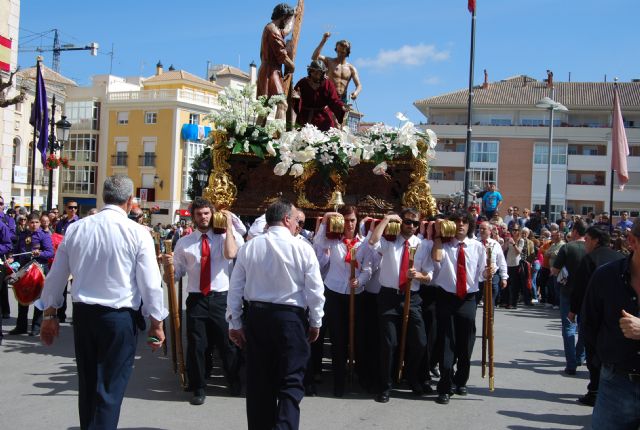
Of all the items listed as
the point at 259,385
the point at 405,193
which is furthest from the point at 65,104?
the point at 259,385

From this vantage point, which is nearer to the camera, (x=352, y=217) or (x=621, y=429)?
(x=621, y=429)

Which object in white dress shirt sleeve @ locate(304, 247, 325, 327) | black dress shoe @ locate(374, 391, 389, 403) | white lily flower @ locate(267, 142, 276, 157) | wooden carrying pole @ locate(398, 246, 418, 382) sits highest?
white lily flower @ locate(267, 142, 276, 157)

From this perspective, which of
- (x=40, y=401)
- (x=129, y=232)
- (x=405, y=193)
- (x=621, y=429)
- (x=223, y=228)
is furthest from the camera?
(x=405, y=193)

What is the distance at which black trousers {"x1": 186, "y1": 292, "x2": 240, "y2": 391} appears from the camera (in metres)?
7.81

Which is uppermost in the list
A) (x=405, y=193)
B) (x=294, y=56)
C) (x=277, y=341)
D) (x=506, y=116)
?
(x=506, y=116)

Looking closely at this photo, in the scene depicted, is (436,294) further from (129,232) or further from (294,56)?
(294,56)

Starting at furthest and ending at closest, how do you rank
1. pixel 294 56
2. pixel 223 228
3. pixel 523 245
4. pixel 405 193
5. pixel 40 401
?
pixel 523 245 < pixel 294 56 < pixel 405 193 < pixel 223 228 < pixel 40 401

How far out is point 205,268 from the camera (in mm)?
8008

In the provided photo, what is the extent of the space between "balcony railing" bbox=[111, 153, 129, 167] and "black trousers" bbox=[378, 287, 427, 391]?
54.5m

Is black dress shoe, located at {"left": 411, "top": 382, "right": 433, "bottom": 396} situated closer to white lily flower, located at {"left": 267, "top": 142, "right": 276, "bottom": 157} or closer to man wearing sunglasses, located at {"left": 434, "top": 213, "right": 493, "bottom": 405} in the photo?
man wearing sunglasses, located at {"left": 434, "top": 213, "right": 493, "bottom": 405}

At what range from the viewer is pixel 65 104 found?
60531 millimetres

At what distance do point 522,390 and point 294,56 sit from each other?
6163 mm

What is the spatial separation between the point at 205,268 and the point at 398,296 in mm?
2153

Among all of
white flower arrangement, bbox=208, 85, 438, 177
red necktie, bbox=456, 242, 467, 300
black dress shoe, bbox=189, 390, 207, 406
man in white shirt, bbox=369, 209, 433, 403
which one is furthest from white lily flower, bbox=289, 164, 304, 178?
black dress shoe, bbox=189, 390, 207, 406
